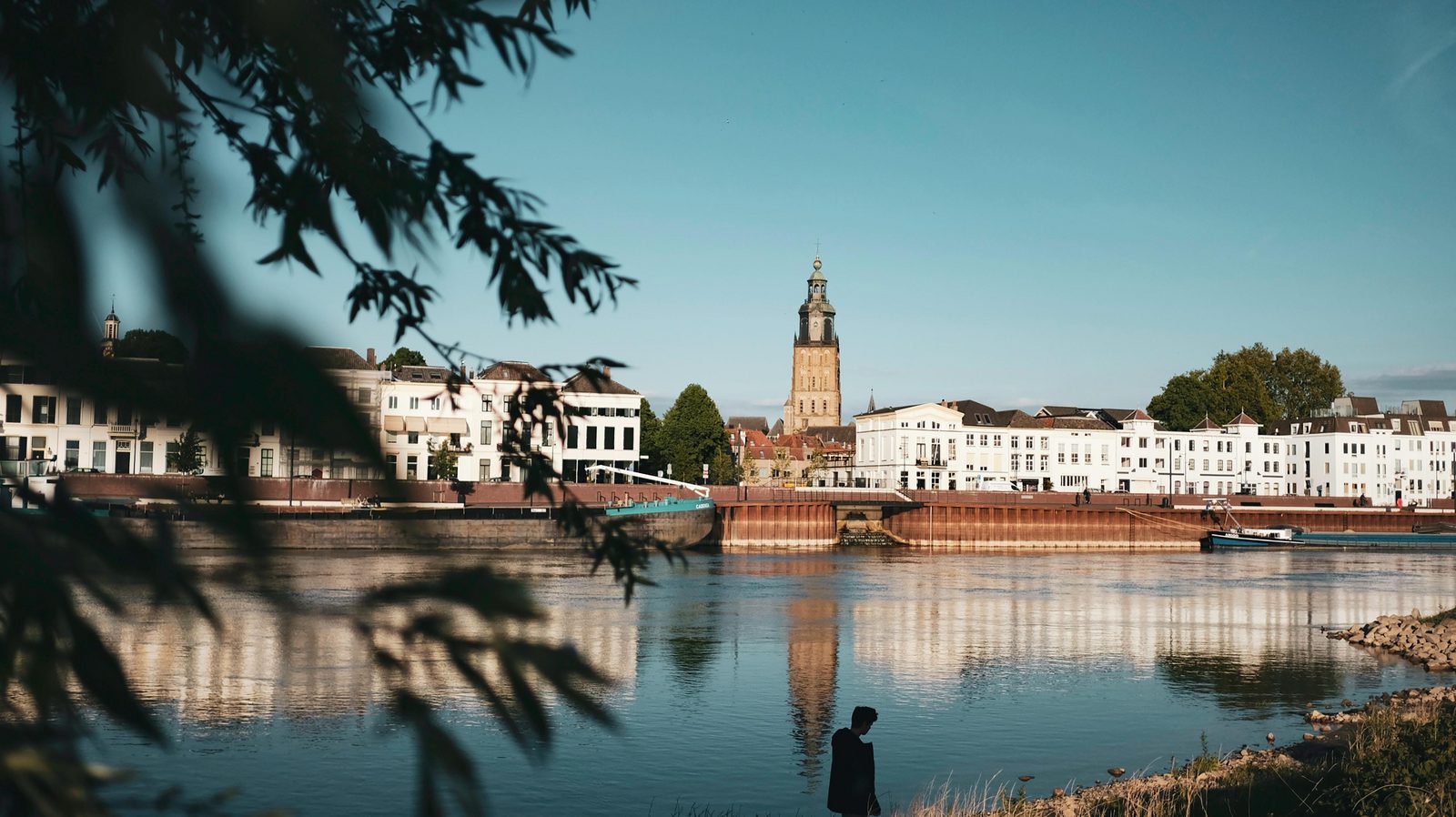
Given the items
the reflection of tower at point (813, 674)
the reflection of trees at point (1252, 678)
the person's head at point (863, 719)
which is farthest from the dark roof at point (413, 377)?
the reflection of trees at point (1252, 678)

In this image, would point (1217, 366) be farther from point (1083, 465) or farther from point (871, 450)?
point (871, 450)

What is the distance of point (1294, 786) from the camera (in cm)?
1526

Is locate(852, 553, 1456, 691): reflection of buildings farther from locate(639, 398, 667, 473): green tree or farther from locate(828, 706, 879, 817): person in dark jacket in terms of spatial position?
locate(639, 398, 667, 473): green tree

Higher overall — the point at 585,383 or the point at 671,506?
the point at 585,383

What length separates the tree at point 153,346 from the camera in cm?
191

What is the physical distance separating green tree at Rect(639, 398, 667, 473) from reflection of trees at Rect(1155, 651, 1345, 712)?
287 feet

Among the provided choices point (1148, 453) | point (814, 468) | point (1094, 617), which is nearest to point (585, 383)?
point (1094, 617)

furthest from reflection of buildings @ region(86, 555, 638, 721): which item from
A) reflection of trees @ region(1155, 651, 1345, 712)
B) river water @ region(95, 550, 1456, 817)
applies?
reflection of trees @ region(1155, 651, 1345, 712)

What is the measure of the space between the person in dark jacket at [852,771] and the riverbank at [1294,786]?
3413 millimetres

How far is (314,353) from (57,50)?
52.9 inches

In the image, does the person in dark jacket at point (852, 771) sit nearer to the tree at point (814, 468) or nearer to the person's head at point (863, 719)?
the person's head at point (863, 719)

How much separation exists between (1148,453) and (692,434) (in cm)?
4589

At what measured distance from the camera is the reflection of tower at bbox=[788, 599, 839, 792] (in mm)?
21953

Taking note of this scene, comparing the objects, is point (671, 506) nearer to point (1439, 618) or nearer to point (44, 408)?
point (1439, 618)
